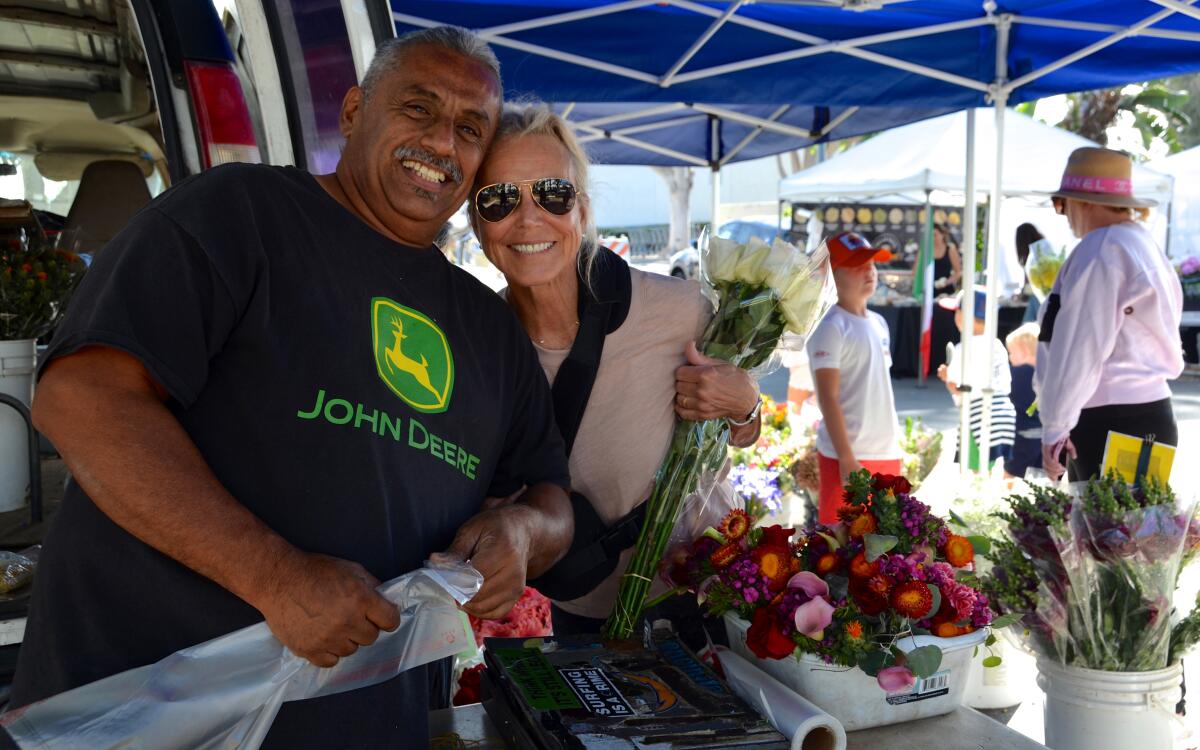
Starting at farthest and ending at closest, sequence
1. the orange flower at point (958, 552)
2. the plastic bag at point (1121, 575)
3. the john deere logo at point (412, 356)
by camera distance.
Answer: the plastic bag at point (1121, 575)
the orange flower at point (958, 552)
the john deere logo at point (412, 356)

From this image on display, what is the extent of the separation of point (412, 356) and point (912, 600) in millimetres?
937

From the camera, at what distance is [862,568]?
180 cm

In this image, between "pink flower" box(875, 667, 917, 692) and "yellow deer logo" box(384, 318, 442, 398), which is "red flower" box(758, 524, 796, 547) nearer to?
"pink flower" box(875, 667, 917, 692)

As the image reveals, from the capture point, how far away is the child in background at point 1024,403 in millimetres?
5949

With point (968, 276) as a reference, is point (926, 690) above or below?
below

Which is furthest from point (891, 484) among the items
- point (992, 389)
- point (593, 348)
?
point (992, 389)

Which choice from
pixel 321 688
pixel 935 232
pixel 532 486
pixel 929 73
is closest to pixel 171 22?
pixel 532 486

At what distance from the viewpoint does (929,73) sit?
5.82 metres

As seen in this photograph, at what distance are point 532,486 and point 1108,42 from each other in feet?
15.8

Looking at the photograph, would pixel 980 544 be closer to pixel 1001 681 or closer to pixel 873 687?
pixel 873 687

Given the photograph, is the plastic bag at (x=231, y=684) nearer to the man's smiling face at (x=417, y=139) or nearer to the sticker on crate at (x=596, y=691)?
the sticker on crate at (x=596, y=691)

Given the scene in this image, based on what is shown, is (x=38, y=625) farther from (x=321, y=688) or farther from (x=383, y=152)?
(x=383, y=152)

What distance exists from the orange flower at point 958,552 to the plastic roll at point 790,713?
16.2 inches

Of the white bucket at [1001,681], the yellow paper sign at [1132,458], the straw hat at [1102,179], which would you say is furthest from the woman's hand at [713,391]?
the straw hat at [1102,179]
